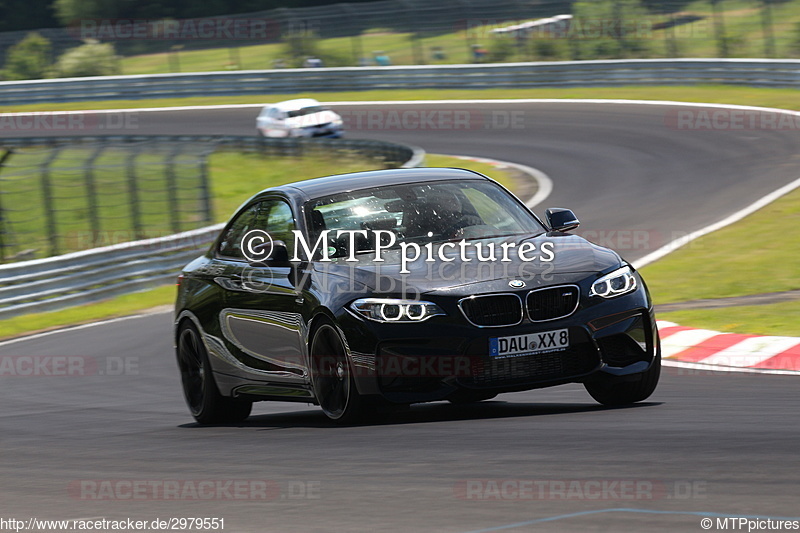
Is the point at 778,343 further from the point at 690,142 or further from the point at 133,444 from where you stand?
the point at 690,142

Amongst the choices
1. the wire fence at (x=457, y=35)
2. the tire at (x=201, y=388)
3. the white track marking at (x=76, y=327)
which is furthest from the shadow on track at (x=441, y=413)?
the wire fence at (x=457, y=35)

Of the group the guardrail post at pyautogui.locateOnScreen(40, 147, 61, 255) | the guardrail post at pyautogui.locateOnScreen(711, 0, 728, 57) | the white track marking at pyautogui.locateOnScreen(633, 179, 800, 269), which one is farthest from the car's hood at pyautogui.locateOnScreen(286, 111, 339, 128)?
the white track marking at pyautogui.locateOnScreen(633, 179, 800, 269)

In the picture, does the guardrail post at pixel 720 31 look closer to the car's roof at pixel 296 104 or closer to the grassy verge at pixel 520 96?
the grassy verge at pixel 520 96

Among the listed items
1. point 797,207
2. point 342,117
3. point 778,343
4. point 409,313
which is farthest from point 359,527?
point 342,117

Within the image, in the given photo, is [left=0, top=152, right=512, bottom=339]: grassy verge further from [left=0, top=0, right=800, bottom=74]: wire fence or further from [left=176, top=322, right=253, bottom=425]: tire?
[left=0, top=0, right=800, bottom=74]: wire fence

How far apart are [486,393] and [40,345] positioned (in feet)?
31.7

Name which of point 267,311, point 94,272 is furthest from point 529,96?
point 267,311

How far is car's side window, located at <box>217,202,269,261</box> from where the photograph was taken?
28.6ft

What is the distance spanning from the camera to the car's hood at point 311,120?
114 feet

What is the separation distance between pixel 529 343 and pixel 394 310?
0.74 m

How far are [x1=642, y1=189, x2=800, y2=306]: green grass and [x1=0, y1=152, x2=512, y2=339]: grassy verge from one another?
23.5 ft

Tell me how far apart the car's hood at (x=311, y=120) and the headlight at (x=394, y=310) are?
2804cm

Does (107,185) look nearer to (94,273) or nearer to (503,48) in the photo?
(94,273)

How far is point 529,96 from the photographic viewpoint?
37344mm
